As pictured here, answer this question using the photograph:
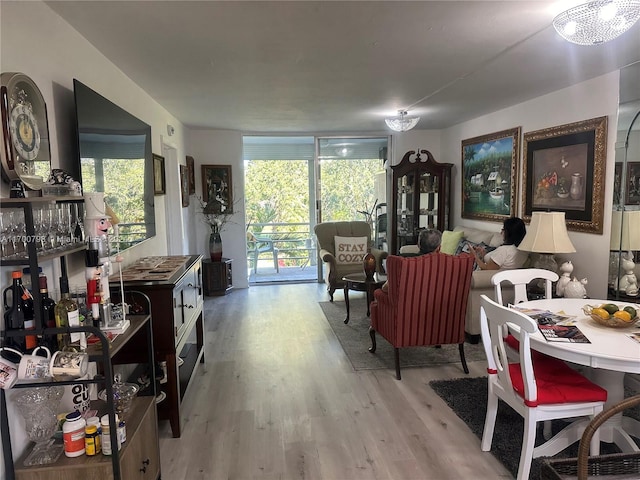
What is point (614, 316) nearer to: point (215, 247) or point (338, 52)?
point (338, 52)

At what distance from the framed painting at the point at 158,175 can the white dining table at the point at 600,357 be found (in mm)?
3167

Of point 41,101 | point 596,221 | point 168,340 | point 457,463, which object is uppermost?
point 41,101

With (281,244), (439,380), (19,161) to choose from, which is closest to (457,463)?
(439,380)

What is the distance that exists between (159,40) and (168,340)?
175cm

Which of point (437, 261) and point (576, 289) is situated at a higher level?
point (437, 261)

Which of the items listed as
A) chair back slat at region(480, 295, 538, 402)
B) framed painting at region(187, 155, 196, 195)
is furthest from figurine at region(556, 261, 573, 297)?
framed painting at region(187, 155, 196, 195)

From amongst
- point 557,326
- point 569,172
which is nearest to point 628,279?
point 569,172

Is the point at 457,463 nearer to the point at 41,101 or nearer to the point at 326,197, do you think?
the point at 41,101

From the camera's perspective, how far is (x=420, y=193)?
614 centimetres

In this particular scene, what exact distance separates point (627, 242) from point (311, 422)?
9.09 feet

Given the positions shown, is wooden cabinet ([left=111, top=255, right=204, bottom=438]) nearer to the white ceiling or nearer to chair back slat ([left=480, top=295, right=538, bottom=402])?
the white ceiling

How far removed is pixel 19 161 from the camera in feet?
5.20

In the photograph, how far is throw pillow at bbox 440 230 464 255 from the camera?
17.7 ft

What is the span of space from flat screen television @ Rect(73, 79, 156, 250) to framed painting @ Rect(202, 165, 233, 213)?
2.59 m
